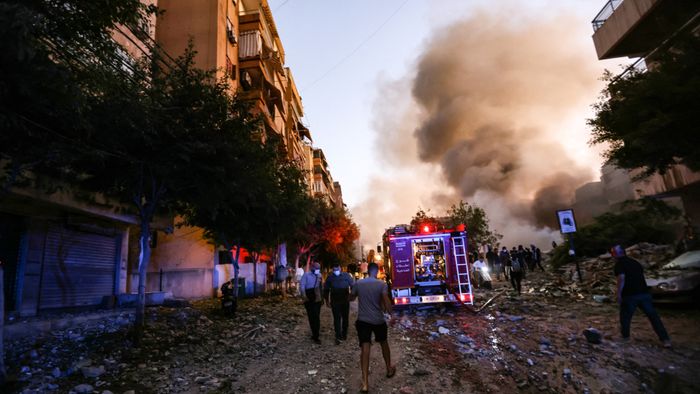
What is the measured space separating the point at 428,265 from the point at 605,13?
60.4 ft

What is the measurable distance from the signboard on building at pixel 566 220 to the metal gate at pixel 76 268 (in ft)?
58.9

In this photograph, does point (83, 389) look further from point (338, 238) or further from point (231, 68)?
point (338, 238)

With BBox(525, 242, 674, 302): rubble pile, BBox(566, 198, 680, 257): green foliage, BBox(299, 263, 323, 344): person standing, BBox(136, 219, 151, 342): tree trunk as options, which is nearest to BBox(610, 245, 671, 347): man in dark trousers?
BBox(525, 242, 674, 302): rubble pile

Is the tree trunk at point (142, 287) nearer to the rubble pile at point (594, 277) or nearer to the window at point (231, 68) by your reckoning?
the rubble pile at point (594, 277)

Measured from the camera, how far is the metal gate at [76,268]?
1138 centimetres

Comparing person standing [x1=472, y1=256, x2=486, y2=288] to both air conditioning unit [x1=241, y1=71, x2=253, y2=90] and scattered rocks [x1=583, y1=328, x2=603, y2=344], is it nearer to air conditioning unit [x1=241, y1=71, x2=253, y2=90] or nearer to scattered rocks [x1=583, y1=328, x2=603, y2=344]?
scattered rocks [x1=583, y1=328, x2=603, y2=344]

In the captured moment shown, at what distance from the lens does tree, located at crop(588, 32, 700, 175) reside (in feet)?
29.3

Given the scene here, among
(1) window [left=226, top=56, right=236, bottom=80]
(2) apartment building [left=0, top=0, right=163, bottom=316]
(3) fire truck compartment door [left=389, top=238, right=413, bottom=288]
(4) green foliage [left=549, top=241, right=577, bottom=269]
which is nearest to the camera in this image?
(2) apartment building [left=0, top=0, right=163, bottom=316]

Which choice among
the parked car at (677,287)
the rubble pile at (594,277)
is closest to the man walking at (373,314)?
the parked car at (677,287)

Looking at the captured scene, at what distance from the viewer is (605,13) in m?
20.3

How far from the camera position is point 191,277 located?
62.7 feet

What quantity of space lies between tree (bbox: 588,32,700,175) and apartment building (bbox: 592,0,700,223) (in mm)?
7003

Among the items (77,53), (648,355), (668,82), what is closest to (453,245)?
(648,355)

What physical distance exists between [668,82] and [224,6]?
73.0 feet
